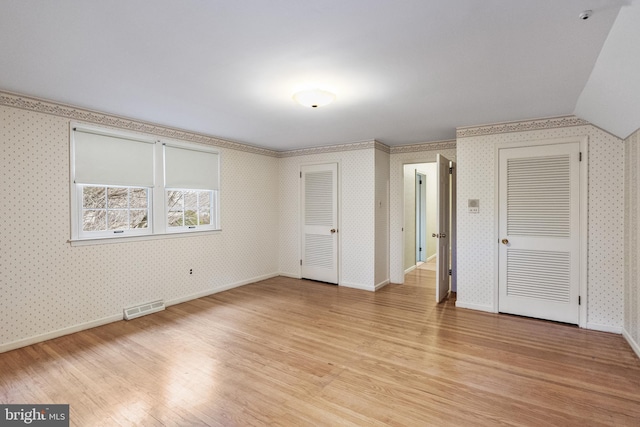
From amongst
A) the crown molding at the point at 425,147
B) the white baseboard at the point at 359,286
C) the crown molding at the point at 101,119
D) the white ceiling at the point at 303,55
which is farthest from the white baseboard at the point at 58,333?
the crown molding at the point at 425,147

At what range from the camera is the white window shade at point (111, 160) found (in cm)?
339

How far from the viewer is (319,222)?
18.3ft

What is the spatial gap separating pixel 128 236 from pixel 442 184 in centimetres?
423

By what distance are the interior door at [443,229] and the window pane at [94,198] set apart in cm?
422

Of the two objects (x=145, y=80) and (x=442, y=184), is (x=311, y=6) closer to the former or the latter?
(x=145, y=80)

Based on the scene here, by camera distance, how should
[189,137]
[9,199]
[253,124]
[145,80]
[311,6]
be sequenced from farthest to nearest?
[189,137] → [253,124] → [9,199] → [145,80] → [311,6]

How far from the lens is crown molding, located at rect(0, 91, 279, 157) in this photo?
294 centimetres

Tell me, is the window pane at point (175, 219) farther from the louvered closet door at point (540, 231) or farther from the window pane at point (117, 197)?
the louvered closet door at point (540, 231)

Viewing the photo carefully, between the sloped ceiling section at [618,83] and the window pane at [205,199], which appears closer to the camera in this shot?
the sloped ceiling section at [618,83]

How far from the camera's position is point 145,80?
8.52 feet

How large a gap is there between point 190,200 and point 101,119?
153 centimetres

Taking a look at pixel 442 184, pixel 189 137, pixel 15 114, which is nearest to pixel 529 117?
pixel 442 184

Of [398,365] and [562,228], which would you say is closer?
[398,365]

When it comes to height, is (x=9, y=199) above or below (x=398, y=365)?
above
